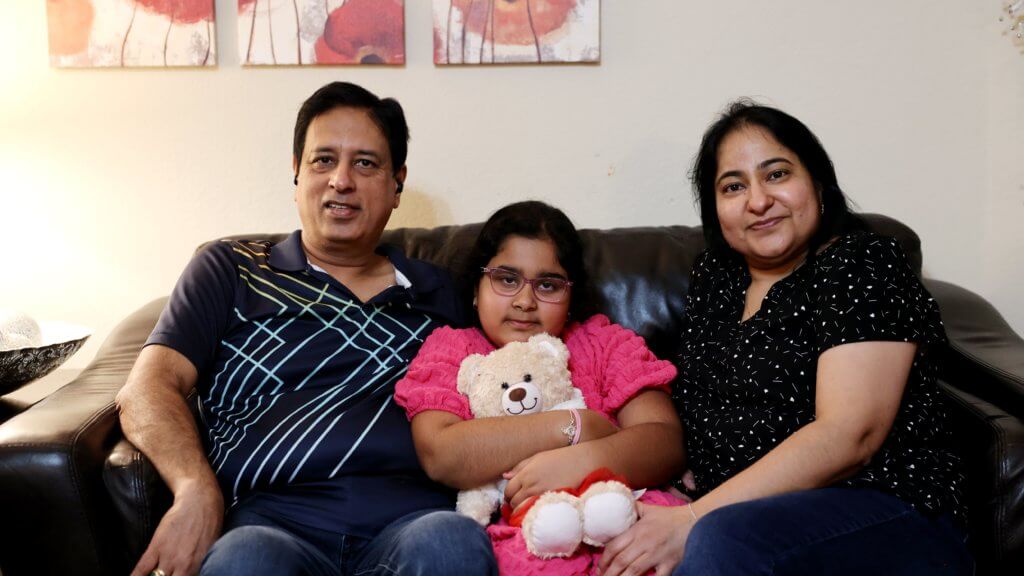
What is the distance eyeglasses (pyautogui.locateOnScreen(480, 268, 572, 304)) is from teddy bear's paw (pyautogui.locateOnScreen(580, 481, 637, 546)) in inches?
16.9

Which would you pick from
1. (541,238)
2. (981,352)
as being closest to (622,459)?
(541,238)

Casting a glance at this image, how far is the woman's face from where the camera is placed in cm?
139

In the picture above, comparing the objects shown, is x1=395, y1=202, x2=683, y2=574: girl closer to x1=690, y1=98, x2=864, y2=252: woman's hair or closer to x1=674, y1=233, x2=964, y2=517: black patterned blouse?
x1=674, y1=233, x2=964, y2=517: black patterned blouse

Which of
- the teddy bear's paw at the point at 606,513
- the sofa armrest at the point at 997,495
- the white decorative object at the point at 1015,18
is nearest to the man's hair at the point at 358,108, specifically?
the teddy bear's paw at the point at 606,513

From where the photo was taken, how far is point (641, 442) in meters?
1.36

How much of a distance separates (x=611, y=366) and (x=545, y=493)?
13.6 inches

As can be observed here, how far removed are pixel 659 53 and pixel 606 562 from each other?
1.41 m

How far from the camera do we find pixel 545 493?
124cm

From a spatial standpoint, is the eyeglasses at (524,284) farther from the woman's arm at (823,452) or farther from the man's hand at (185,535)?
the man's hand at (185,535)

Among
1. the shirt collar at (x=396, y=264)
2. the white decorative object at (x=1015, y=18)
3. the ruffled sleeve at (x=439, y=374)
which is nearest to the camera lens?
the ruffled sleeve at (x=439, y=374)

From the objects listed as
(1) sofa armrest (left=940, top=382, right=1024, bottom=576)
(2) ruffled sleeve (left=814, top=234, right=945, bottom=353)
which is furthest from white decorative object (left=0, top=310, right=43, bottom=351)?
(1) sofa armrest (left=940, top=382, right=1024, bottom=576)

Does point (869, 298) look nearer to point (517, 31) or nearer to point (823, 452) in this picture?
point (823, 452)

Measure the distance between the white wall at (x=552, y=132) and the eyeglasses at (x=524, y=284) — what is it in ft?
2.18

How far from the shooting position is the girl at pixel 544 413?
4.30 feet
